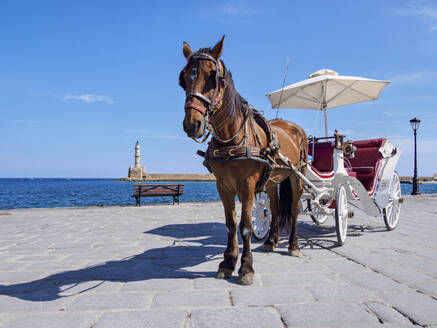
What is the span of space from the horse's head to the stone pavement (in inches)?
52.2

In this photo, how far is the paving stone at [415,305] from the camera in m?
2.12

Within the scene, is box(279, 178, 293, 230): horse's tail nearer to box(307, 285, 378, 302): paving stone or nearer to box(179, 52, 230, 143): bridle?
box(307, 285, 378, 302): paving stone

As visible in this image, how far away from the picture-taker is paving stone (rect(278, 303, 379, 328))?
206cm

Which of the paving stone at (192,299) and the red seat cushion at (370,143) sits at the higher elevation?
the red seat cushion at (370,143)

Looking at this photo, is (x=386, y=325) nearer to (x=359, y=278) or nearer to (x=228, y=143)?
(x=359, y=278)

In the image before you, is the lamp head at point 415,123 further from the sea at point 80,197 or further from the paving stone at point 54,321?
the paving stone at point 54,321

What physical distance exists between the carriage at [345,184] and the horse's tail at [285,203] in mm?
275

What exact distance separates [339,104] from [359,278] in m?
6.39

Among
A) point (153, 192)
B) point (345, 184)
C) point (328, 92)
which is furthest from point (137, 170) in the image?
point (345, 184)

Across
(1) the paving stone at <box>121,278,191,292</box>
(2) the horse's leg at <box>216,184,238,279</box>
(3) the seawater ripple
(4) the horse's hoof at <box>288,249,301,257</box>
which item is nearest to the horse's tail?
(4) the horse's hoof at <box>288,249,301,257</box>

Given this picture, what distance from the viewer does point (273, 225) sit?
4500 millimetres

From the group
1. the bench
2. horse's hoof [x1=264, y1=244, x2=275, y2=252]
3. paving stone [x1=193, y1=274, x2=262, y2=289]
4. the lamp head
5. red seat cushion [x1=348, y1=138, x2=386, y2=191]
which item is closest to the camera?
paving stone [x1=193, y1=274, x2=262, y2=289]

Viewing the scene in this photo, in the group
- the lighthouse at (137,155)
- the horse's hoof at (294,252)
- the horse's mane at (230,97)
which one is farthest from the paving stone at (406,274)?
the lighthouse at (137,155)

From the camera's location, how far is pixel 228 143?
3090 millimetres
